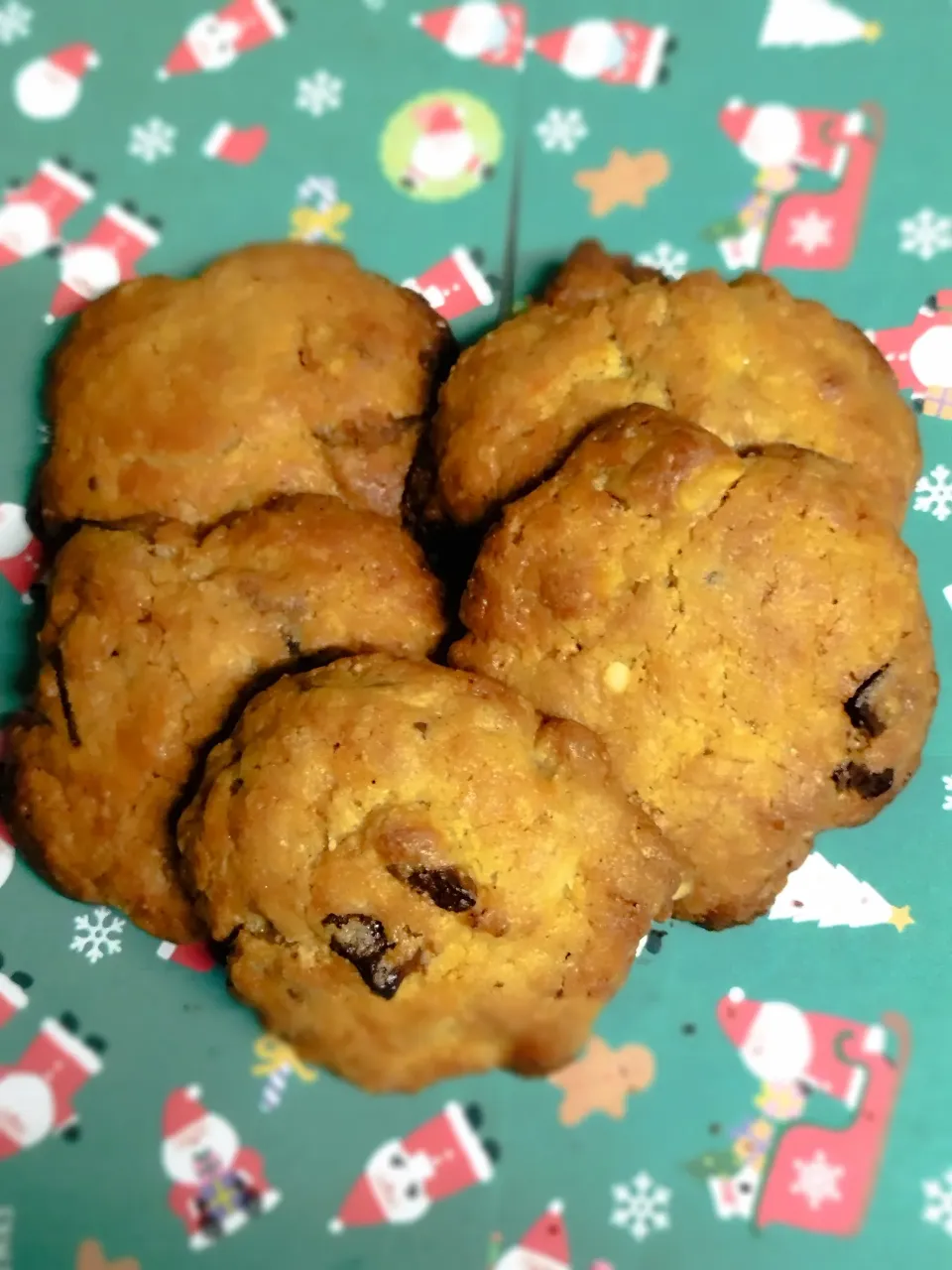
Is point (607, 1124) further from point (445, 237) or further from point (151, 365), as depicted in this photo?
point (445, 237)

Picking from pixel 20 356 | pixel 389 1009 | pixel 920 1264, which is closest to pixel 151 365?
pixel 20 356

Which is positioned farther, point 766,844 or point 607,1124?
point 607,1124

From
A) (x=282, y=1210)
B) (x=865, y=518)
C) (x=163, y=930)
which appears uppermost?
(x=865, y=518)

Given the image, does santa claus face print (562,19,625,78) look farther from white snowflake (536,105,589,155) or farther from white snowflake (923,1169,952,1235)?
white snowflake (923,1169,952,1235)

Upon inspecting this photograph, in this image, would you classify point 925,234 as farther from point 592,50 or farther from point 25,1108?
point 25,1108

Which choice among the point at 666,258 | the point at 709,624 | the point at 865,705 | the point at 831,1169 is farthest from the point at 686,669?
the point at 666,258
